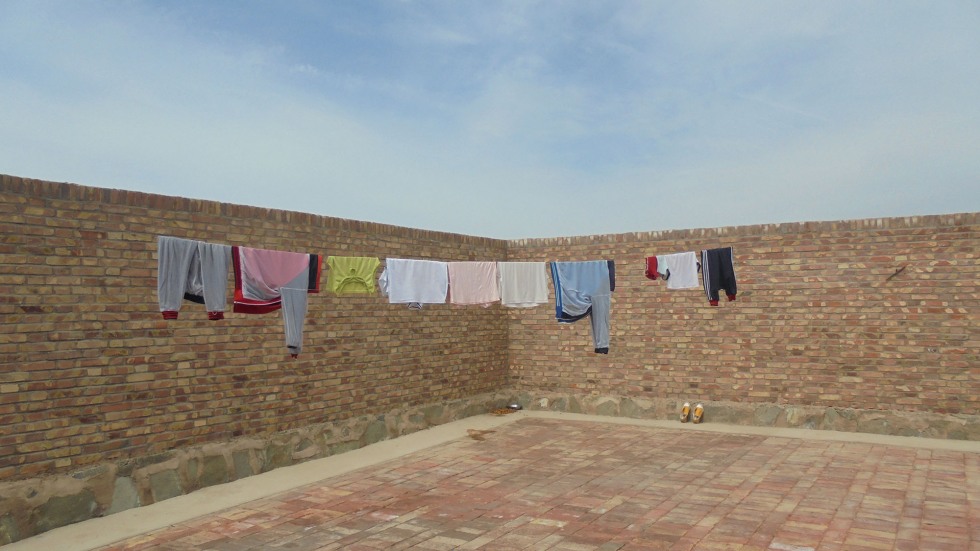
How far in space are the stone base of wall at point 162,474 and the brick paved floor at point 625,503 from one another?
760 mm

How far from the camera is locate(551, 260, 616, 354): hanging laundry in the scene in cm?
959

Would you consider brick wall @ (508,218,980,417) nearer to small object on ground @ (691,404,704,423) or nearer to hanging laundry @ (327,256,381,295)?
small object on ground @ (691,404,704,423)

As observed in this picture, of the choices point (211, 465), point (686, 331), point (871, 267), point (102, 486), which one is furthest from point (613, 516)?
point (871, 267)

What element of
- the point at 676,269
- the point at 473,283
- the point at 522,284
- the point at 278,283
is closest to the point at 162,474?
the point at 278,283

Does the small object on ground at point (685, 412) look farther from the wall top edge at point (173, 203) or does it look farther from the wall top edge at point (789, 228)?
the wall top edge at point (173, 203)

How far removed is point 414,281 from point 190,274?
113 inches

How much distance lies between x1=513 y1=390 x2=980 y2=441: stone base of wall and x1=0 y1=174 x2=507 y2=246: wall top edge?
4245 mm

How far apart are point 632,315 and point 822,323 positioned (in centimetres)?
291

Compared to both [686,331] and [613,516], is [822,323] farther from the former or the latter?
[613,516]

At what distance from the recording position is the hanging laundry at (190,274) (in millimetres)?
6293

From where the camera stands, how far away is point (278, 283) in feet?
24.0

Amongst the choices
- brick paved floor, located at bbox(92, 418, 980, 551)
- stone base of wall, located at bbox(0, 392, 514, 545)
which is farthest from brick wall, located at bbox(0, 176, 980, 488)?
brick paved floor, located at bbox(92, 418, 980, 551)

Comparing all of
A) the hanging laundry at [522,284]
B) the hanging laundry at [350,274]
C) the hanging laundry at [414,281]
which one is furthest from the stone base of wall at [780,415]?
the hanging laundry at [350,274]

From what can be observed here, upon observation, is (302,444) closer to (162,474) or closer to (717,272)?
(162,474)
